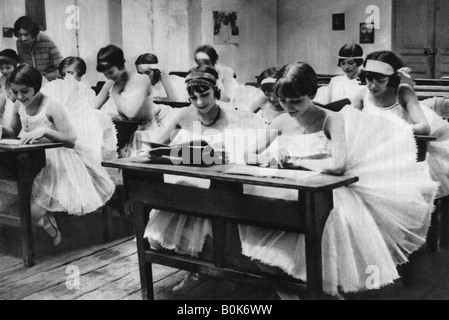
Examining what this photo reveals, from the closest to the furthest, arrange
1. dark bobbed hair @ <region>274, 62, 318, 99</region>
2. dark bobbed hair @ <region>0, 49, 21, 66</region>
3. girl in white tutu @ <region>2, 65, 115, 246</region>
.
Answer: dark bobbed hair @ <region>274, 62, 318, 99</region>
girl in white tutu @ <region>2, 65, 115, 246</region>
dark bobbed hair @ <region>0, 49, 21, 66</region>

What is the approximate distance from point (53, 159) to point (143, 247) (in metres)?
1.42

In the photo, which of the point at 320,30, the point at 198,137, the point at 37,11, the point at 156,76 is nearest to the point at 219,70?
the point at 156,76

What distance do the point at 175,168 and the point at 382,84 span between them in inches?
66.6

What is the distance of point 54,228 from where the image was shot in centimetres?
442

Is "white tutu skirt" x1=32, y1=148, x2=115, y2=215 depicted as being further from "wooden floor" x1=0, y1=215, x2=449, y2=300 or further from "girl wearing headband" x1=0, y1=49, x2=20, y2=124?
"girl wearing headband" x1=0, y1=49, x2=20, y2=124

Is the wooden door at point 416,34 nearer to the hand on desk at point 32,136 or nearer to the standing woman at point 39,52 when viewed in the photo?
the standing woman at point 39,52

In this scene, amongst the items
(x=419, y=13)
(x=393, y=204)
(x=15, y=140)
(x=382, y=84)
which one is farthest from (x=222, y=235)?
(x=419, y=13)

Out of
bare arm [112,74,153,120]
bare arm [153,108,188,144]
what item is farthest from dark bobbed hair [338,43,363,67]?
bare arm [153,108,188,144]

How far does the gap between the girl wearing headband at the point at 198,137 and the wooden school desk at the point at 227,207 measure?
67mm

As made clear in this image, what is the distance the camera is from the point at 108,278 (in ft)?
12.5

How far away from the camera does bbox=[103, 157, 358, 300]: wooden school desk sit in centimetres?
257

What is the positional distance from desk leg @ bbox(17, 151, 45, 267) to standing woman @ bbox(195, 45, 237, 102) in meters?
2.28

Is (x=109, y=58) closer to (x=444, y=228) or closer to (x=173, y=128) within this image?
(x=173, y=128)

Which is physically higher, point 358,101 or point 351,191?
point 358,101
